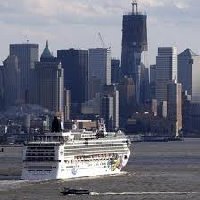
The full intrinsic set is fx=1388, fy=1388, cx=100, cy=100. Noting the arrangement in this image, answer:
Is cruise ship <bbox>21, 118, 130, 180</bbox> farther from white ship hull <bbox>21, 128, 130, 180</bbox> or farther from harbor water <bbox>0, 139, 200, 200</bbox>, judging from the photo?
harbor water <bbox>0, 139, 200, 200</bbox>

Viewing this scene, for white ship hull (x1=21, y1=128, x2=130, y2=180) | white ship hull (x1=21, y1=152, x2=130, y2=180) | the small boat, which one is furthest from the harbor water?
white ship hull (x1=21, y1=128, x2=130, y2=180)

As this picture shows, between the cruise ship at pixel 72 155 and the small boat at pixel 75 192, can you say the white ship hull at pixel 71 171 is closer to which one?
the cruise ship at pixel 72 155

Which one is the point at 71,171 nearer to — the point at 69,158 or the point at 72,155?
the point at 69,158

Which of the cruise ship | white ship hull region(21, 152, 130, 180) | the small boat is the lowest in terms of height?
the small boat

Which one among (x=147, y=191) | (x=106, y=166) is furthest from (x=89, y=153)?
(x=147, y=191)

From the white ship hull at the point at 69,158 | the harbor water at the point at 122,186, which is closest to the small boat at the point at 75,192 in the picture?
the harbor water at the point at 122,186

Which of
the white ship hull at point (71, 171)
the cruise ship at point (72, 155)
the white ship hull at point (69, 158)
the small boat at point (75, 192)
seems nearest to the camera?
the small boat at point (75, 192)

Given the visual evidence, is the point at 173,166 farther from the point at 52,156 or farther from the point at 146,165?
the point at 52,156

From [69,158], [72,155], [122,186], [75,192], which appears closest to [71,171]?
[69,158]
